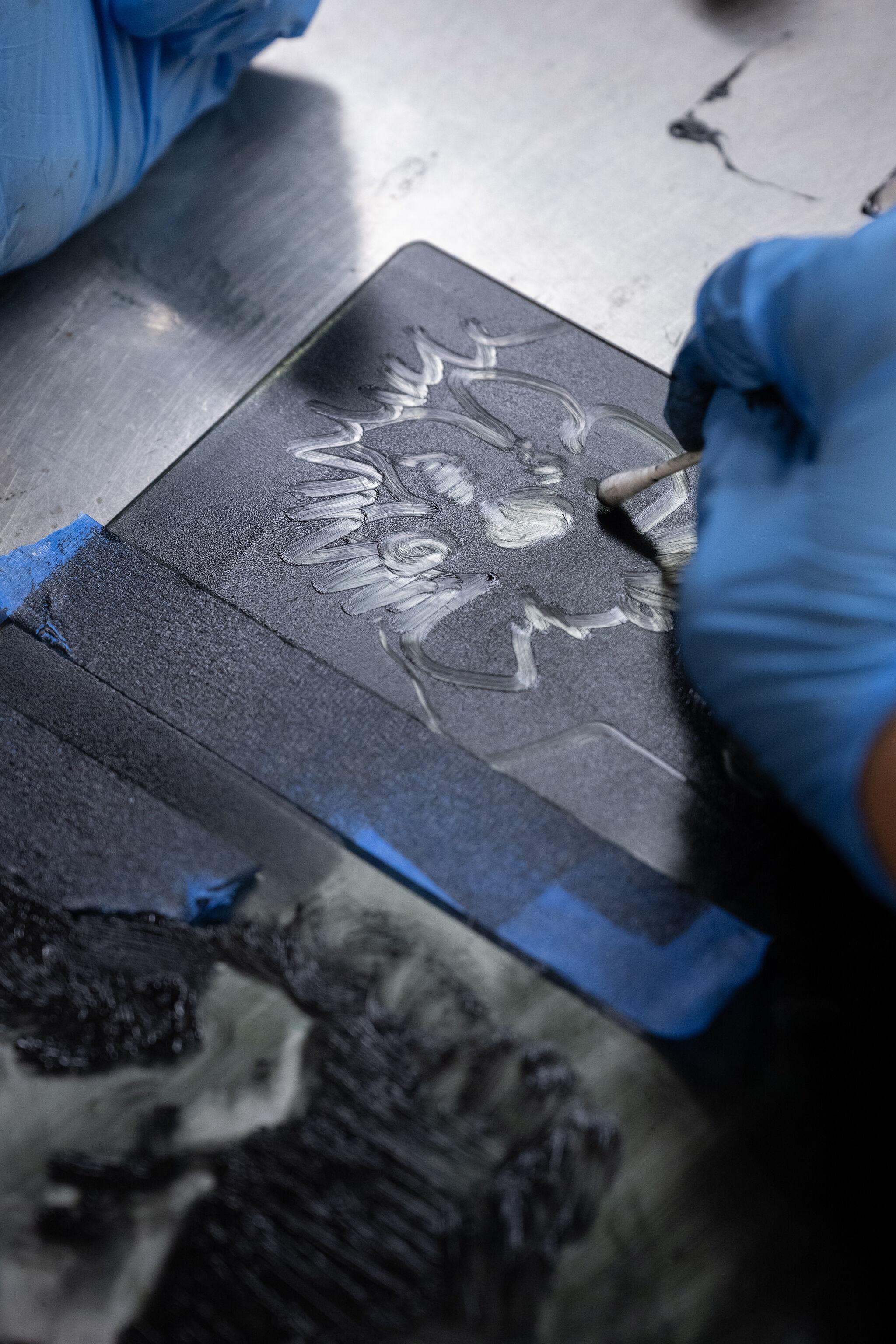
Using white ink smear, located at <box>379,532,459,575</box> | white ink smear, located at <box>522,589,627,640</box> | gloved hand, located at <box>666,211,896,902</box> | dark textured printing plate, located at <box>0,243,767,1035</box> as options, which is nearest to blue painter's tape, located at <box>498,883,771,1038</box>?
dark textured printing plate, located at <box>0,243,767,1035</box>

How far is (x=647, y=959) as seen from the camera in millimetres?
1056

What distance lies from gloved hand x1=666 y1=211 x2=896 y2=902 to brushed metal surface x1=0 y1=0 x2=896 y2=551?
511 mm

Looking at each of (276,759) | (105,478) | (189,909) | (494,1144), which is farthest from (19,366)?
(494,1144)

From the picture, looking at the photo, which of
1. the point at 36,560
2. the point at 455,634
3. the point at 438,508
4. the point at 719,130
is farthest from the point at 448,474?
the point at 719,130

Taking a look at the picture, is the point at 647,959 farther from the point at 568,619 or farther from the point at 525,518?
the point at 525,518

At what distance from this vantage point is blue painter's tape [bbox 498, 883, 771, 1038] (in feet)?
3.39

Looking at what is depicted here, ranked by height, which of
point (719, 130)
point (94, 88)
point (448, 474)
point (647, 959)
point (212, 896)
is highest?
point (94, 88)

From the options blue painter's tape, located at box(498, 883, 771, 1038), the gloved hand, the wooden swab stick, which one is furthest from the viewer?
the wooden swab stick

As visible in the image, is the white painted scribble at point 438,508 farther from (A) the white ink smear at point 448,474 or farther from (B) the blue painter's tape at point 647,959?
(B) the blue painter's tape at point 647,959

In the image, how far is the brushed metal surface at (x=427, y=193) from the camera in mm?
1458

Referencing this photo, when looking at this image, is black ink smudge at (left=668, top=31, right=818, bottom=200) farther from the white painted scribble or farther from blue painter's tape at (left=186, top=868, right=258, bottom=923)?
blue painter's tape at (left=186, top=868, right=258, bottom=923)

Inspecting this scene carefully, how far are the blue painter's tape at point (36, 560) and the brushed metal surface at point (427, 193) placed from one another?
0.03m

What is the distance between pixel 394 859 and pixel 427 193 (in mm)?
Result: 1085

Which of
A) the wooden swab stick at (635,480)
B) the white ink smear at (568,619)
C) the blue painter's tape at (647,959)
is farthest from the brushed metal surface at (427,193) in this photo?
the blue painter's tape at (647,959)
